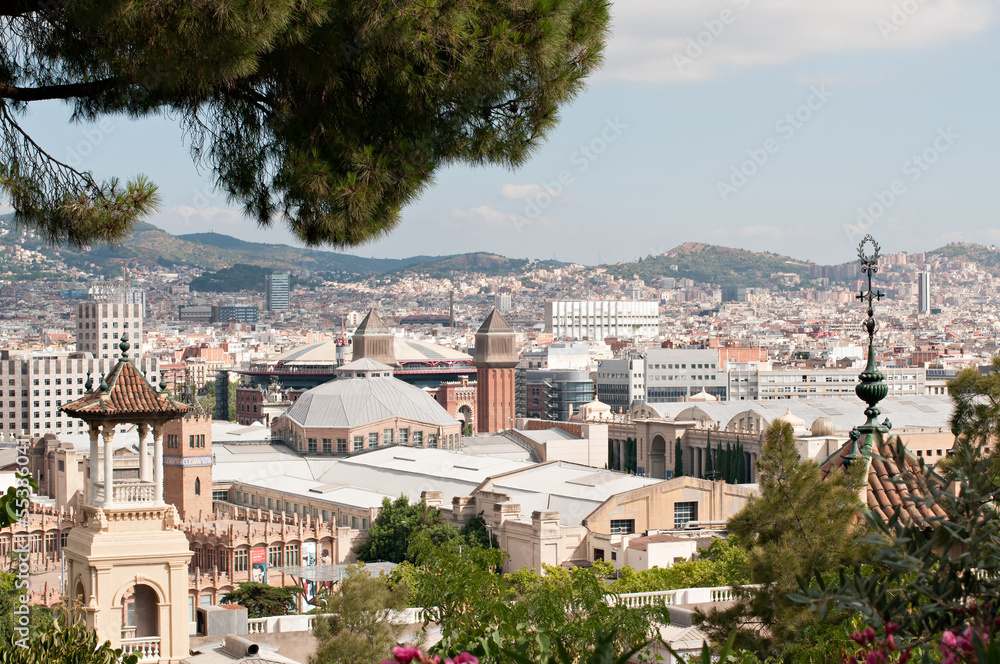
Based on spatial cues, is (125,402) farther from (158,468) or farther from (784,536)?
(784,536)

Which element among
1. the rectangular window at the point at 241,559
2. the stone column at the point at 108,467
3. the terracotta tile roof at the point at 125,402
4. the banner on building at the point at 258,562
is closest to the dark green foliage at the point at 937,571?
the stone column at the point at 108,467

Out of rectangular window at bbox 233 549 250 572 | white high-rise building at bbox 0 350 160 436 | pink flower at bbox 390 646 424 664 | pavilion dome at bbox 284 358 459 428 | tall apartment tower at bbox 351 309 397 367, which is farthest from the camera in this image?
white high-rise building at bbox 0 350 160 436

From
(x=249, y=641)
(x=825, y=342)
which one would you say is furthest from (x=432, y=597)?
(x=825, y=342)

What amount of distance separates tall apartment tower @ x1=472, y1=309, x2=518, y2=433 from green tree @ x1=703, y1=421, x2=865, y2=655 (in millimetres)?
70520

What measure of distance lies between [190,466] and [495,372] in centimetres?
3560

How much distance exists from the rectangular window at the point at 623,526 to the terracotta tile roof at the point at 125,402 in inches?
1090

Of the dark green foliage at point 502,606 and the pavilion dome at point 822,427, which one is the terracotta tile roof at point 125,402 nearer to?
the dark green foliage at point 502,606

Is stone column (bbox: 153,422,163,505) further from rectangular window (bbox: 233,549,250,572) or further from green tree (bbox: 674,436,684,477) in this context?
green tree (bbox: 674,436,684,477)

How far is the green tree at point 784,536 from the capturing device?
10006 millimetres

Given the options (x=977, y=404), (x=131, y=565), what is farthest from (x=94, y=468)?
(x=977, y=404)

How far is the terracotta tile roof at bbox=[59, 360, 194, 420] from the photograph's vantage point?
44.3 ft

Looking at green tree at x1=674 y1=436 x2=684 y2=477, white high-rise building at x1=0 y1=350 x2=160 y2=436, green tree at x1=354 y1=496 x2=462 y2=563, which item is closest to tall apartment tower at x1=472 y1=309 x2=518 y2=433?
green tree at x1=674 y1=436 x2=684 y2=477

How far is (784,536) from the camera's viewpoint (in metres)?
10.5

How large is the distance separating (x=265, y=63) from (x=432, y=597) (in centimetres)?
567
